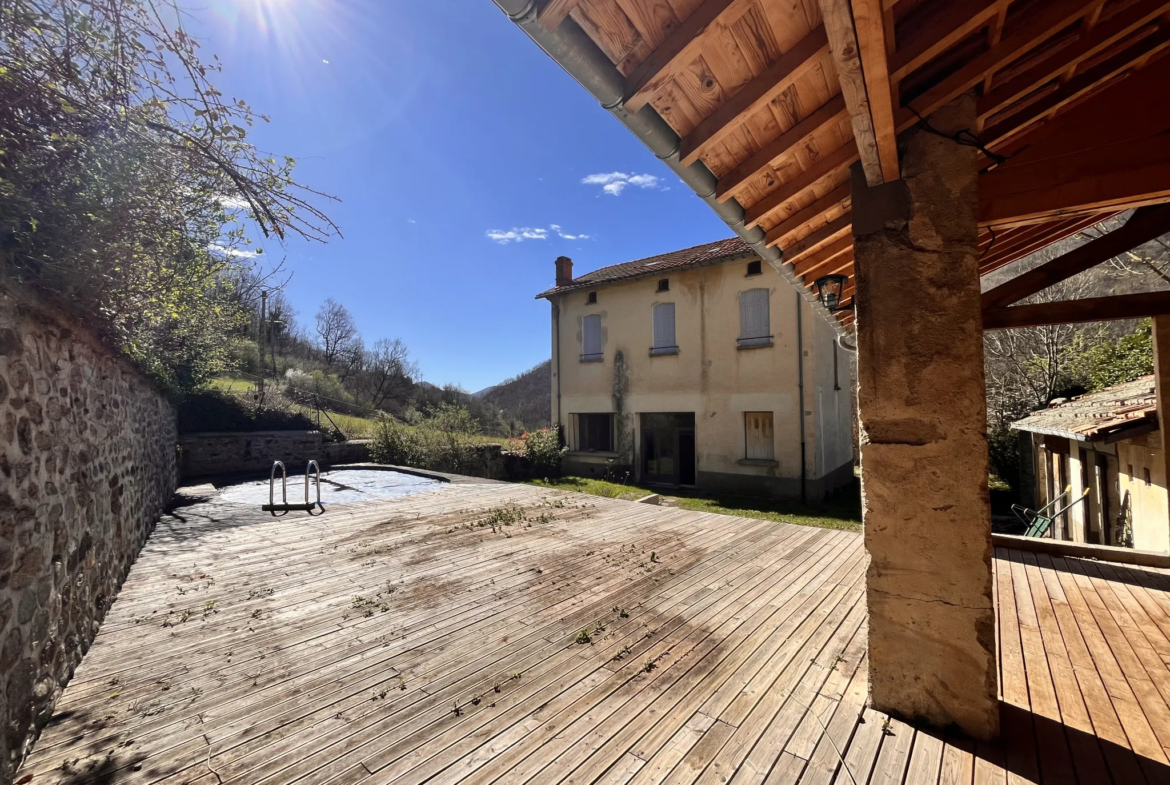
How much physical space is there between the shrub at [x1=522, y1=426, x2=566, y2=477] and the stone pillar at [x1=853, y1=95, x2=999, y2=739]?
43.8ft

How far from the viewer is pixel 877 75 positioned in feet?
5.12

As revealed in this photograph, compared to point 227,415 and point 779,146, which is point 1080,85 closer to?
point 779,146

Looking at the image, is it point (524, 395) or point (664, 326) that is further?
point (524, 395)

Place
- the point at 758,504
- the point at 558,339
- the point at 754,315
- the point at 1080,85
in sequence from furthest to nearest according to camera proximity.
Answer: the point at 558,339 < the point at 754,315 < the point at 758,504 < the point at 1080,85

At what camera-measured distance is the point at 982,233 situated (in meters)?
3.58

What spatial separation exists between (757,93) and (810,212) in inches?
57.5

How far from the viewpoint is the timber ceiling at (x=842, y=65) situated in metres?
1.57

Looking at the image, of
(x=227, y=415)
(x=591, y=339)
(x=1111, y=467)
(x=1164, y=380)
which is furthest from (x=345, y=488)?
(x=1111, y=467)

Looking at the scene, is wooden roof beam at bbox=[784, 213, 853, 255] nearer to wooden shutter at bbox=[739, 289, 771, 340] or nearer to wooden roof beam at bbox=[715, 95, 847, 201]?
wooden roof beam at bbox=[715, 95, 847, 201]

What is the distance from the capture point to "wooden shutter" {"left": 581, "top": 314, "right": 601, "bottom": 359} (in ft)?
49.6

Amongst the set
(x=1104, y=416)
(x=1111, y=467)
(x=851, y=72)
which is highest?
(x=851, y=72)

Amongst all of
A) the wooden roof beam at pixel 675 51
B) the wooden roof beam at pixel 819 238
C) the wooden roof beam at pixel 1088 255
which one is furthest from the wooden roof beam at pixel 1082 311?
the wooden roof beam at pixel 675 51

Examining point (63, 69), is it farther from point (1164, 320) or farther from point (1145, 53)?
point (1164, 320)

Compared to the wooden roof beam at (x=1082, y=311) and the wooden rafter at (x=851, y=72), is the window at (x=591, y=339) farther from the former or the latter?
the wooden rafter at (x=851, y=72)
